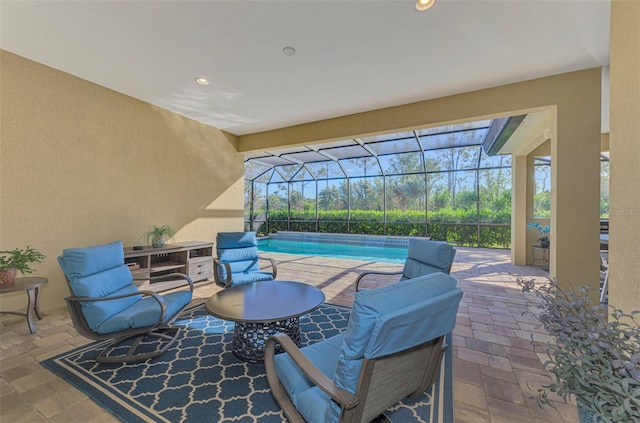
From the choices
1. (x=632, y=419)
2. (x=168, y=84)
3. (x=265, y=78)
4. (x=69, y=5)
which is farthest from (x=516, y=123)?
(x=69, y=5)

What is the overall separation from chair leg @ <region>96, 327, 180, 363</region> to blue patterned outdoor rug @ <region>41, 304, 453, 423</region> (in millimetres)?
49

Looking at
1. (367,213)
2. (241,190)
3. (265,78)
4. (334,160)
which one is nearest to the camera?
(265,78)

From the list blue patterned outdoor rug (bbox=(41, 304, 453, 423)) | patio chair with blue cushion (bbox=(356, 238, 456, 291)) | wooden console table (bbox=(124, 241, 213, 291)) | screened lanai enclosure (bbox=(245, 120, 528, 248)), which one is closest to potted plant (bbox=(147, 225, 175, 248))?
wooden console table (bbox=(124, 241, 213, 291))

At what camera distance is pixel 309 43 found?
2.85 meters

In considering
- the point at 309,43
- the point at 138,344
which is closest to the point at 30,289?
the point at 138,344

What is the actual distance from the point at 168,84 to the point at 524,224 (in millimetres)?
7796

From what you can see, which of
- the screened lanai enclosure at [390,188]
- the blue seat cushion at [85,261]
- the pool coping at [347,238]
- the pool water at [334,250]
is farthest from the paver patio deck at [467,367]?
the pool coping at [347,238]

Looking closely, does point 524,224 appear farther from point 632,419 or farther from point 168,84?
point 168,84

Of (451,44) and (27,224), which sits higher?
(451,44)

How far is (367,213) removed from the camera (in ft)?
37.9

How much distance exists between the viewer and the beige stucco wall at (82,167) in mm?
3213

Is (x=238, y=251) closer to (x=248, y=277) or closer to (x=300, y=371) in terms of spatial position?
(x=248, y=277)

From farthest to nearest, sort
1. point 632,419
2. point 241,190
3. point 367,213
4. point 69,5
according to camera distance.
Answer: point 367,213
point 241,190
point 69,5
point 632,419

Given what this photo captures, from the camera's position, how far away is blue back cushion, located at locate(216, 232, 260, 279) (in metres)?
4.11
